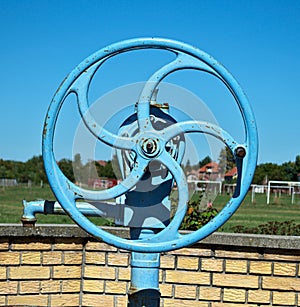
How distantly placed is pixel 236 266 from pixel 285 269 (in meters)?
0.29

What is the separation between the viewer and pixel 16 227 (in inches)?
155

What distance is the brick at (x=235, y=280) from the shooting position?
401 centimetres

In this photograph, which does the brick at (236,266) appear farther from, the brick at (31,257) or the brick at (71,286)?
the brick at (31,257)

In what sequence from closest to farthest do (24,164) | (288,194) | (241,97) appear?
(241,97) < (288,194) < (24,164)

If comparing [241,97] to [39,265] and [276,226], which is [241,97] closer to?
[39,265]

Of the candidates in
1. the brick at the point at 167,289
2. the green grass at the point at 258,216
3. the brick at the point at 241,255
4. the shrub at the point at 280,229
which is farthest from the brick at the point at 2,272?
the green grass at the point at 258,216

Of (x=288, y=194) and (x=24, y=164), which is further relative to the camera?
(x=24, y=164)

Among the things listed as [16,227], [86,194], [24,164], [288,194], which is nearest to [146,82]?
[86,194]

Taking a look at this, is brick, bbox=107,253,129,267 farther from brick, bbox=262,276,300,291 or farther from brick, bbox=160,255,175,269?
brick, bbox=262,276,300,291

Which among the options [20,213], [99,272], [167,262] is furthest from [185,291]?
[20,213]

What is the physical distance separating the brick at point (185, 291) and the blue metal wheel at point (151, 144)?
158 centimetres

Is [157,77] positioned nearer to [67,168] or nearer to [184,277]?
[67,168]

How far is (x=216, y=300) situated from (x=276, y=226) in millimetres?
1735

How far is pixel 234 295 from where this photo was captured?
4023mm
